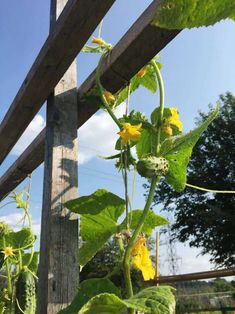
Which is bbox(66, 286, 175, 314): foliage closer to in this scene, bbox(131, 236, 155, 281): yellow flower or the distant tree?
bbox(131, 236, 155, 281): yellow flower

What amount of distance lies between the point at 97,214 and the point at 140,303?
0.33m

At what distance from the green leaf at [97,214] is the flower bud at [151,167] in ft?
0.37

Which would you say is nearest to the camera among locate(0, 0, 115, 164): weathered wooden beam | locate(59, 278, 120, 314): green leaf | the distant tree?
locate(59, 278, 120, 314): green leaf

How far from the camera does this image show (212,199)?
17.4m

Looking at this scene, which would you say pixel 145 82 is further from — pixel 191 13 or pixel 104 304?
pixel 191 13

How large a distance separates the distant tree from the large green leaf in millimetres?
16077

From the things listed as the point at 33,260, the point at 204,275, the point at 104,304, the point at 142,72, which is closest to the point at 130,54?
the point at 142,72

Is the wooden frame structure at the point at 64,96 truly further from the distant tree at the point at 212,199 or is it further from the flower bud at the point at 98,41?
the distant tree at the point at 212,199

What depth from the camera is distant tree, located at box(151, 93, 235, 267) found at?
54.1ft

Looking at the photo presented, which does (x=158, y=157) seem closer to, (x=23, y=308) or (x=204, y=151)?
(x=23, y=308)

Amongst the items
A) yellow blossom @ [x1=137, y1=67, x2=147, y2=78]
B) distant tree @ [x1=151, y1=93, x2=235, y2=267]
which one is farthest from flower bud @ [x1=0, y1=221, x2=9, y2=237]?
distant tree @ [x1=151, y1=93, x2=235, y2=267]

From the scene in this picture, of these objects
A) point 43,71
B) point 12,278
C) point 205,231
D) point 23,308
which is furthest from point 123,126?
point 205,231

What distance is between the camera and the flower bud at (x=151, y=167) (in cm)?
72

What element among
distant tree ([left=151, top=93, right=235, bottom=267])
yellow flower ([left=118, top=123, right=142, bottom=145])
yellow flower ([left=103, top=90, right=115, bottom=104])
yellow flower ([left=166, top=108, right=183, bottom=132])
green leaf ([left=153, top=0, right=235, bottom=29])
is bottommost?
green leaf ([left=153, top=0, right=235, bottom=29])
